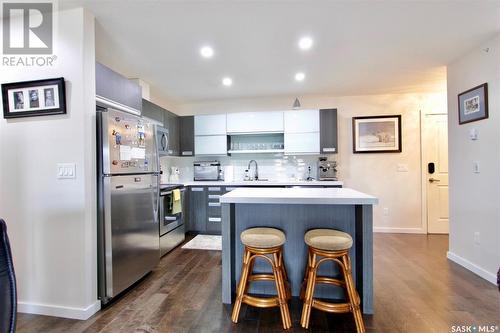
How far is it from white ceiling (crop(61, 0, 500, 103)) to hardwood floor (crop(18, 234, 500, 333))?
8.13ft

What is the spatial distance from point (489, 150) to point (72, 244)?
407 centimetres

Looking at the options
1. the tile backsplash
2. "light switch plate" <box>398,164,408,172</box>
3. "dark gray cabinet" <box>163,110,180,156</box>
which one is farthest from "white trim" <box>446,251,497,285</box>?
"dark gray cabinet" <box>163,110,180,156</box>

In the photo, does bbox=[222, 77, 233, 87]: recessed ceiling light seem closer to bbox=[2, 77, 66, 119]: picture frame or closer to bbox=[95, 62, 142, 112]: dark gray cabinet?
bbox=[95, 62, 142, 112]: dark gray cabinet

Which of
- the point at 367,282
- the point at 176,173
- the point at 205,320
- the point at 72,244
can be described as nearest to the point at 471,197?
the point at 367,282

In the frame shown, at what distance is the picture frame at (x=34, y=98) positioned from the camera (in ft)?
6.37

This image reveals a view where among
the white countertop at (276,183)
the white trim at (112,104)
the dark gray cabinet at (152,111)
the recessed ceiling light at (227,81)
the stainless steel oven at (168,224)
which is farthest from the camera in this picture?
the white countertop at (276,183)

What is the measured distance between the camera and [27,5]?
6.25 ft

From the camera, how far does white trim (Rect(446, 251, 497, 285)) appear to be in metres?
2.44

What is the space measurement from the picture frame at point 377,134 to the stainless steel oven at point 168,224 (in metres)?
3.30

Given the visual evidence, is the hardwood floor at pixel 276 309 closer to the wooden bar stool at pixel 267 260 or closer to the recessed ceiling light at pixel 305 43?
the wooden bar stool at pixel 267 260

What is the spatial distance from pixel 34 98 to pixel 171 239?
227cm

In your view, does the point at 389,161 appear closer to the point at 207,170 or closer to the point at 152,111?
the point at 207,170

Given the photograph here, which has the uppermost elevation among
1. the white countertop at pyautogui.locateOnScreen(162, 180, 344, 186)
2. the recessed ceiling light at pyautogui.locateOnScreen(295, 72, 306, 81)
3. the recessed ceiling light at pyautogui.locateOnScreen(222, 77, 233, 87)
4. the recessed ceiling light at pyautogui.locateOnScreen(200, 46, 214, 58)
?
the recessed ceiling light at pyautogui.locateOnScreen(222, 77, 233, 87)

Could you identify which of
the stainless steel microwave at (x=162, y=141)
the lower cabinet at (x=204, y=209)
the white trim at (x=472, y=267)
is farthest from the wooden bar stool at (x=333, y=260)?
the stainless steel microwave at (x=162, y=141)
